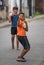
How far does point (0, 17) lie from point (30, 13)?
7.52 meters

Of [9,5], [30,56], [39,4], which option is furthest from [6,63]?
[39,4]

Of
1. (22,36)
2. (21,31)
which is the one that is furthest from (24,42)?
(21,31)

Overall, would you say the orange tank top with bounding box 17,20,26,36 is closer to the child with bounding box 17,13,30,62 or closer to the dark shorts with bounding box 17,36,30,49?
the child with bounding box 17,13,30,62

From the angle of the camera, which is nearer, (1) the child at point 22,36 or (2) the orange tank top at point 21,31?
(1) the child at point 22,36

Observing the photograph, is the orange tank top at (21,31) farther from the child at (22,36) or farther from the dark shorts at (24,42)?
the dark shorts at (24,42)

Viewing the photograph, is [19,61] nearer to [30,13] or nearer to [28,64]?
[28,64]

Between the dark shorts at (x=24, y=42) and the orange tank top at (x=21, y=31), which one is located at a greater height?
the orange tank top at (x=21, y=31)

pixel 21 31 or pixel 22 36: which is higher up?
pixel 21 31

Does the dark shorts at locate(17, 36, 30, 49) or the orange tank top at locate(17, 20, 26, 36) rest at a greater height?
the orange tank top at locate(17, 20, 26, 36)

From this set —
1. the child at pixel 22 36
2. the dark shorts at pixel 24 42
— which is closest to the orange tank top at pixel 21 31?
the child at pixel 22 36

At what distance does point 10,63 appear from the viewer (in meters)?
10.9

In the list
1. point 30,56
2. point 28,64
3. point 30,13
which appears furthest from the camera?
point 30,13

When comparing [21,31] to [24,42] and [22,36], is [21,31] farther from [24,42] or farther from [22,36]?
[24,42]

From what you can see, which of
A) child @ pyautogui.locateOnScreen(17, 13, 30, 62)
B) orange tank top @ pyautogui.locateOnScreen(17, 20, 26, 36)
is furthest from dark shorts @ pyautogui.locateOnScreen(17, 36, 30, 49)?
orange tank top @ pyautogui.locateOnScreen(17, 20, 26, 36)
